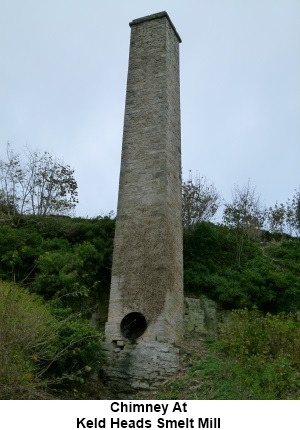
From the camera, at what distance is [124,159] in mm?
14391

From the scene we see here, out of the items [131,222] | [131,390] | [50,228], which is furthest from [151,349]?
[50,228]

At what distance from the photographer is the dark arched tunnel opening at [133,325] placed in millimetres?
12555

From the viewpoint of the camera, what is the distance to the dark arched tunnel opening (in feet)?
41.2

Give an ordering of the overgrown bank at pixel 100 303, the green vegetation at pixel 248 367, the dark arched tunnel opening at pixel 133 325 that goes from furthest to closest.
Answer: the dark arched tunnel opening at pixel 133 325 < the green vegetation at pixel 248 367 < the overgrown bank at pixel 100 303

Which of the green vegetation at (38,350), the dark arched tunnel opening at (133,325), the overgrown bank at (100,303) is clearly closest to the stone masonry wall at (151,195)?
the dark arched tunnel opening at (133,325)

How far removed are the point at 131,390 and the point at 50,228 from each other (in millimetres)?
6434

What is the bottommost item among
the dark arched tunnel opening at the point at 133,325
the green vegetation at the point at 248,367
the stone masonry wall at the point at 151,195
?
the green vegetation at the point at 248,367

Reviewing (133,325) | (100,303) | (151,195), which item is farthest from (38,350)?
(151,195)

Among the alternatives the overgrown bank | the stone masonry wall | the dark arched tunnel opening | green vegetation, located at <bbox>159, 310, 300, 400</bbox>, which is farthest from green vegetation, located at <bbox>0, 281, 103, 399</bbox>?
green vegetation, located at <bbox>159, 310, 300, 400</bbox>

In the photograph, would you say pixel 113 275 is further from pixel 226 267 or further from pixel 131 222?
pixel 226 267

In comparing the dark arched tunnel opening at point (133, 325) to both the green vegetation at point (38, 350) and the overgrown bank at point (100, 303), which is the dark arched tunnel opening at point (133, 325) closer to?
the overgrown bank at point (100, 303)

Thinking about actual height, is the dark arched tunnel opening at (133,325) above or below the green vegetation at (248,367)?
above

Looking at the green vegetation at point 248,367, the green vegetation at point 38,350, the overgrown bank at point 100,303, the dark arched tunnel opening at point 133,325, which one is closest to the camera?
the green vegetation at point 38,350

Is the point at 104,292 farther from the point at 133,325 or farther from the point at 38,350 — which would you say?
the point at 38,350
